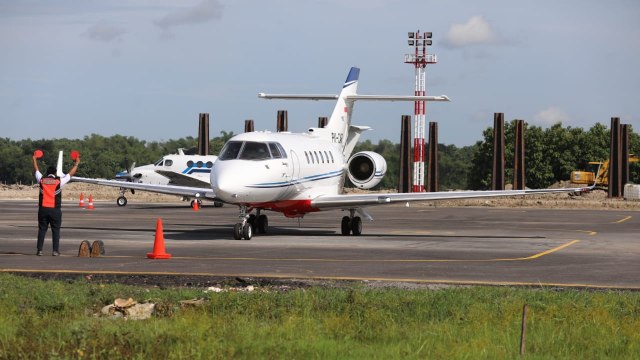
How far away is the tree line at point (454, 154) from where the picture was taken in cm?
10344

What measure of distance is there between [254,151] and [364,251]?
18.2 ft

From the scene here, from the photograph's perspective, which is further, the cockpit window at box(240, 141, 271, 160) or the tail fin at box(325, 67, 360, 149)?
the tail fin at box(325, 67, 360, 149)

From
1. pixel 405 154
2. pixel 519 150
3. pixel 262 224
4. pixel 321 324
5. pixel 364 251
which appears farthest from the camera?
pixel 405 154

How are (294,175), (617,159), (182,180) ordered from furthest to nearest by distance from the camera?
(617,159) → (182,180) → (294,175)

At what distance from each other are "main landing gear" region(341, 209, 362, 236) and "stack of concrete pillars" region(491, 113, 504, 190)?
32.7 metres

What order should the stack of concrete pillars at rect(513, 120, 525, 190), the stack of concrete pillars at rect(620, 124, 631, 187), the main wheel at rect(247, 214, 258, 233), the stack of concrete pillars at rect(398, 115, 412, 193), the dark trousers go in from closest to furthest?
the dark trousers < the main wheel at rect(247, 214, 258, 233) < the stack of concrete pillars at rect(513, 120, 525, 190) < the stack of concrete pillars at rect(398, 115, 412, 193) < the stack of concrete pillars at rect(620, 124, 631, 187)

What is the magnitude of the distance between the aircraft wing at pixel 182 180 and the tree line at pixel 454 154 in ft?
33.7

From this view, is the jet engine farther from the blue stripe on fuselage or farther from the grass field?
the grass field

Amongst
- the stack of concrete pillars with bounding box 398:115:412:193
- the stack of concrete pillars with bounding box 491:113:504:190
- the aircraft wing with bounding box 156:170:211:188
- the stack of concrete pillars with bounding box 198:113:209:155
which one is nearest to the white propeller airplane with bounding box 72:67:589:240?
the aircraft wing with bounding box 156:170:211:188

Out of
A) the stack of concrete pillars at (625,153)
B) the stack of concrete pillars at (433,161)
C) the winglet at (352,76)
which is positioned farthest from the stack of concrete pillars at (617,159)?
the winglet at (352,76)

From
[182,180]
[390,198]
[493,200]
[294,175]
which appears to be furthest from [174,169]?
[390,198]

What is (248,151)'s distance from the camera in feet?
93.1

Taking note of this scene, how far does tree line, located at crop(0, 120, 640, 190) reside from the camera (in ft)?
339

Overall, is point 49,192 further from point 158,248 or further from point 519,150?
point 519,150
